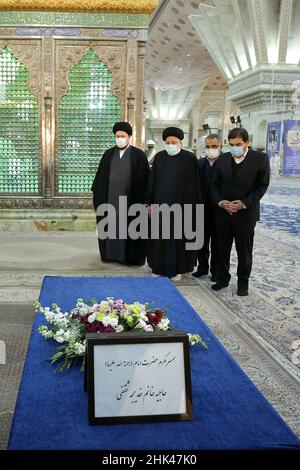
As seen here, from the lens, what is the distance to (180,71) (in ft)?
80.6

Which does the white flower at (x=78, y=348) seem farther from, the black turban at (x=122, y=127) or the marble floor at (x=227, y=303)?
the black turban at (x=122, y=127)

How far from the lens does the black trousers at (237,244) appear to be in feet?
11.8

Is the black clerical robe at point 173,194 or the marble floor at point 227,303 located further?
the black clerical robe at point 173,194

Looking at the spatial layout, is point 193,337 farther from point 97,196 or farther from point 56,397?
point 97,196

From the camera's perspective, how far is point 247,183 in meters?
3.56

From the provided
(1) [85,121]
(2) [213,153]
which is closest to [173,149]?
(2) [213,153]

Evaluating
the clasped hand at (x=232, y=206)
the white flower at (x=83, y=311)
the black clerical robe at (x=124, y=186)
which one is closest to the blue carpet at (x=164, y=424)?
the white flower at (x=83, y=311)

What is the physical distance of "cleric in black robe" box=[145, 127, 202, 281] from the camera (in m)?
4.04

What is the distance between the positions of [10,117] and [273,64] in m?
12.7

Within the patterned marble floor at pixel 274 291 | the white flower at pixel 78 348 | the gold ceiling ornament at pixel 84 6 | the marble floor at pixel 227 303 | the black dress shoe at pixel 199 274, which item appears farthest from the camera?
the gold ceiling ornament at pixel 84 6

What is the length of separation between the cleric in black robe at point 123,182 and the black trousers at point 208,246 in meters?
0.64

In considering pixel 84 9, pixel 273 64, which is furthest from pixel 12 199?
pixel 273 64

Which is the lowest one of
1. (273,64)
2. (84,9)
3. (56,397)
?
(56,397)

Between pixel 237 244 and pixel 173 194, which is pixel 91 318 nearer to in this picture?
pixel 237 244
